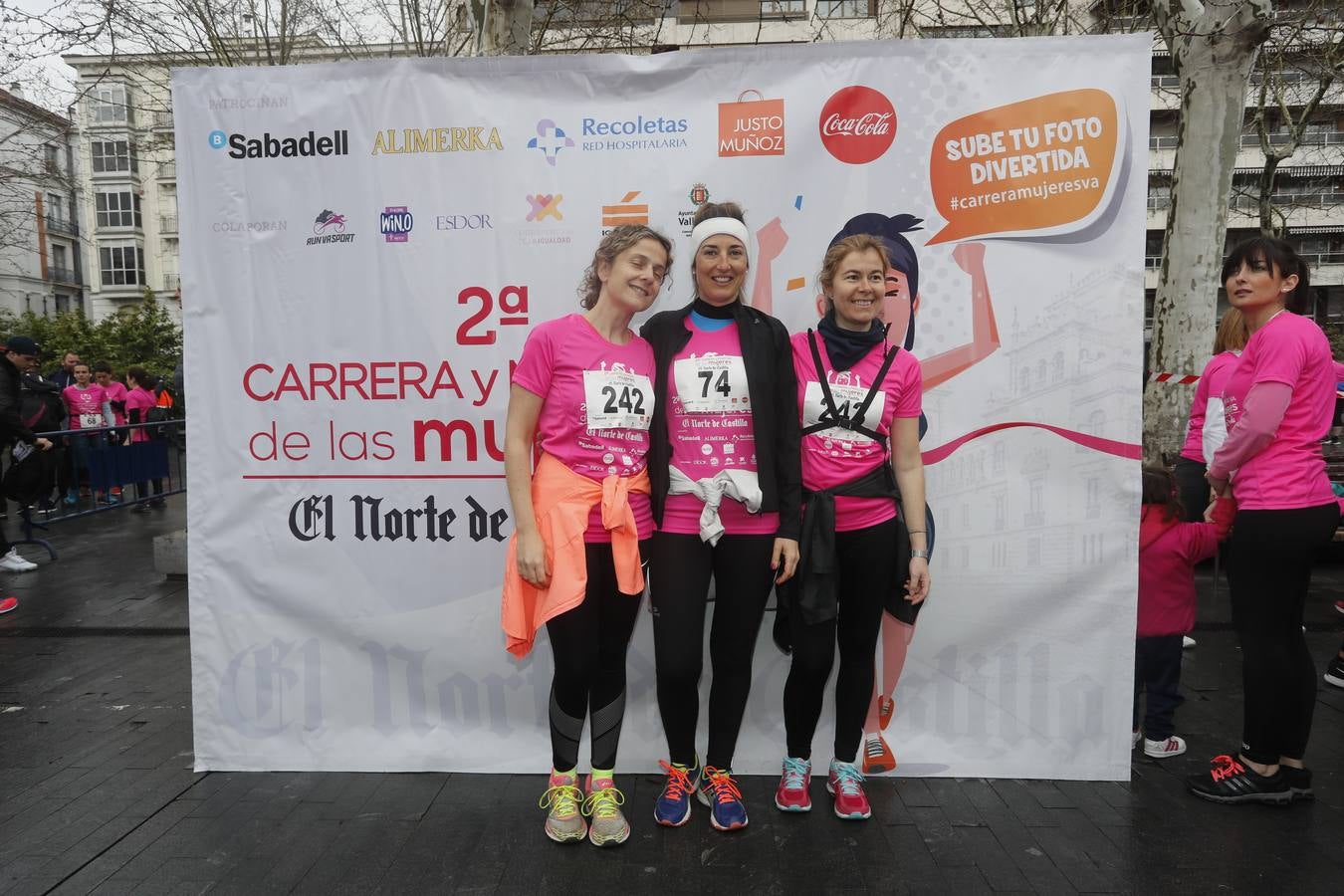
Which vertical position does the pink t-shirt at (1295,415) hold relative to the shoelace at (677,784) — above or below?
above

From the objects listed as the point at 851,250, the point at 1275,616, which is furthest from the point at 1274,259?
the point at 851,250

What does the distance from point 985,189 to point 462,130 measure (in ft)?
6.49

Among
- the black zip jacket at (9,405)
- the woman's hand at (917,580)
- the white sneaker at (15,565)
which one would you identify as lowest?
the white sneaker at (15,565)

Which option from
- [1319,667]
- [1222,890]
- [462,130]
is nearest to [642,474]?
[462,130]

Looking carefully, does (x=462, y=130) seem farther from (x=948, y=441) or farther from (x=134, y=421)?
(x=134, y=421)

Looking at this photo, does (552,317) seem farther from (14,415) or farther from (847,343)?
(14,415)

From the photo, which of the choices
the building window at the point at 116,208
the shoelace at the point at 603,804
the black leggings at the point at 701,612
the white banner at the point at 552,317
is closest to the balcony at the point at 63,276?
the building window at the point at 116,208

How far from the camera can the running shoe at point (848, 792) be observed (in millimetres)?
2994

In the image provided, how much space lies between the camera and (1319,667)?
472cm

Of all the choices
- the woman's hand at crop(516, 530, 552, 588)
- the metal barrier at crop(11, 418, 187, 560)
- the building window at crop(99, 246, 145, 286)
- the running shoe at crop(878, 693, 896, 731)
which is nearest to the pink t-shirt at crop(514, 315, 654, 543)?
the woman's hand at crop(516, 530, 552, 588)

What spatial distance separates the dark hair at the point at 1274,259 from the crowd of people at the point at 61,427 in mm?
7554

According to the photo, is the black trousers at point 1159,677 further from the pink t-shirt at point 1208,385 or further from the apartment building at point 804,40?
the apartment building at point 804,40

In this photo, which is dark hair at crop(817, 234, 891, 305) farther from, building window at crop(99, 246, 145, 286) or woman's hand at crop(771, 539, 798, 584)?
building window at crop(99, 246, 145, 286)

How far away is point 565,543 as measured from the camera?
268 cm
